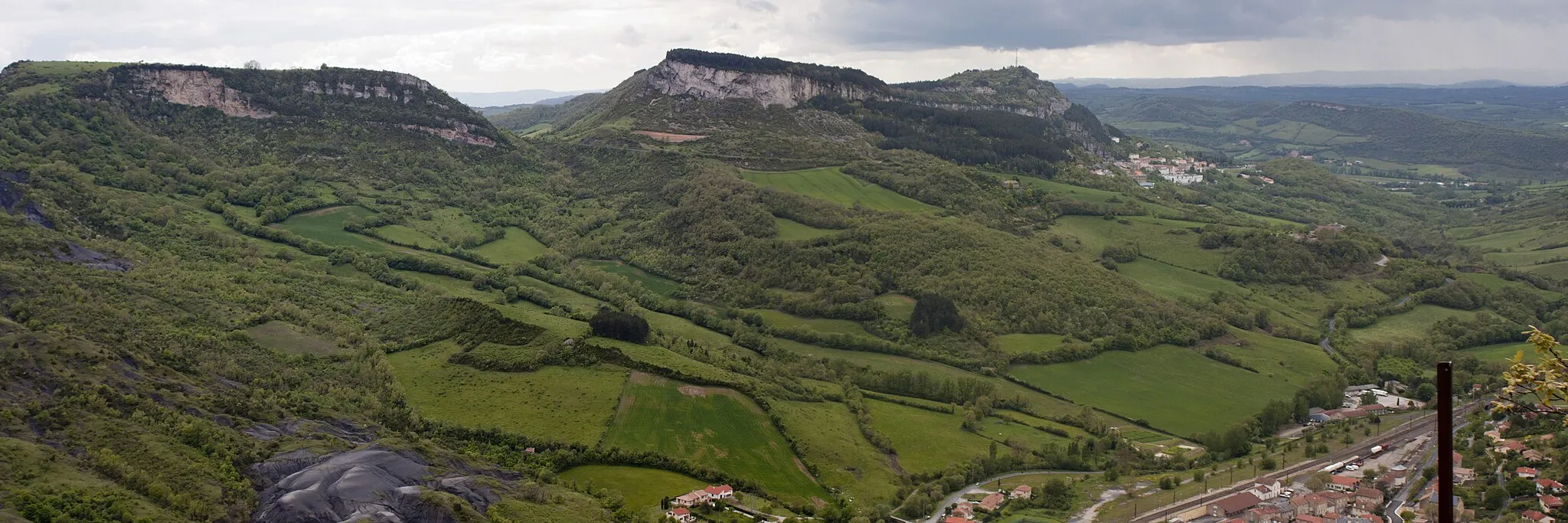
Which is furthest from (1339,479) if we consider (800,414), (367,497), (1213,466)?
(367,497)

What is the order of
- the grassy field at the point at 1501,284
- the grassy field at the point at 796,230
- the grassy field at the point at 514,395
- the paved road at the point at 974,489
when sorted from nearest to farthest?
1. the paved road at the point at 974,489
2. the grassy field at the point at 514,395
3. the grassy field at the point at 796,230
4. the grassy field at the point at 1501,284

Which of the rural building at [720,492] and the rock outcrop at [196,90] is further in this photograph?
the rock outcrop at [196,90]

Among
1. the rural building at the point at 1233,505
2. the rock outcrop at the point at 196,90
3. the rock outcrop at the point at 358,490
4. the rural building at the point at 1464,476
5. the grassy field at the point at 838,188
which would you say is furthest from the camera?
the grassy field at the point at 838,188

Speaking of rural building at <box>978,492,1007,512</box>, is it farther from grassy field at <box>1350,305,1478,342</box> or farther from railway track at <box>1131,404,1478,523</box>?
grassy field at <box>1350,305,1478,342</box>

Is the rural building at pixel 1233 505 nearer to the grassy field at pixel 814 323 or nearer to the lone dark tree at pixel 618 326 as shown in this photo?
the grassy field at pixel 814 323

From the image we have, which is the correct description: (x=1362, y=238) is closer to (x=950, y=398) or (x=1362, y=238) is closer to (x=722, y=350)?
(x=950, y=398)

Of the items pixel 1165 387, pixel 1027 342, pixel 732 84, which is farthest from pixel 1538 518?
pixel 732 84

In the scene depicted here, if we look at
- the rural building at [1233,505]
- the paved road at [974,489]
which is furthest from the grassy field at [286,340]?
the rural building at [1233,505]
